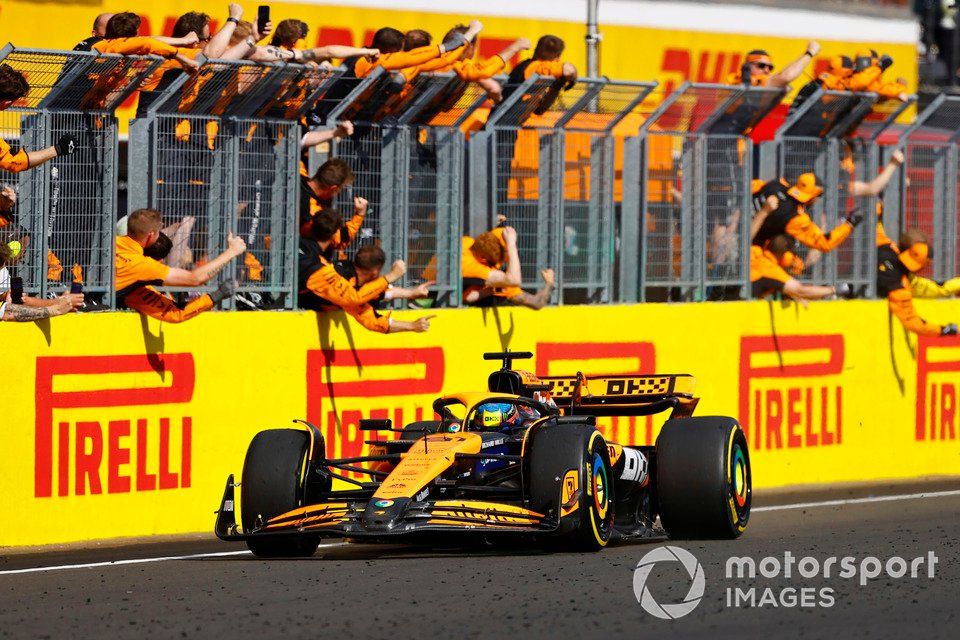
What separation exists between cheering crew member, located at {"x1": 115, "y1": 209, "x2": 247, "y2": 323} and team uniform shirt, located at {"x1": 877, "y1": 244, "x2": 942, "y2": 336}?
6.77 m

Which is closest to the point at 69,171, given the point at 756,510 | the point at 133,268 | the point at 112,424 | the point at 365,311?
the point at 133,268

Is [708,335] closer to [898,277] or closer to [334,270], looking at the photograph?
[898,277]

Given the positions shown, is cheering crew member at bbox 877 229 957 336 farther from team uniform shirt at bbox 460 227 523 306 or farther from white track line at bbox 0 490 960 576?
team uniform shirt at bbox 460 227 523 306

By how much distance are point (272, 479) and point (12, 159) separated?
257cm

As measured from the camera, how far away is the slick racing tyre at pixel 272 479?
10242 mm

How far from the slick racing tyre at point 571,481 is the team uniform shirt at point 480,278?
3738 millimetres

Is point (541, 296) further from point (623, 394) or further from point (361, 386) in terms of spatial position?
point (623, 394)

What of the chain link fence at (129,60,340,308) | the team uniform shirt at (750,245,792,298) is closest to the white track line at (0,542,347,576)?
the chain link fence at (129,60,340,308)

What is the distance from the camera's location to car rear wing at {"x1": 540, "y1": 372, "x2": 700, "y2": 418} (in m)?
11.8

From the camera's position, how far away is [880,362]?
16266 millimetres

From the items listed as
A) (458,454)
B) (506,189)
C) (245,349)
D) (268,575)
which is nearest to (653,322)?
(506,189)

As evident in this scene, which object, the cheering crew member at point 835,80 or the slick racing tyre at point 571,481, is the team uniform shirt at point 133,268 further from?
the cheering crew member at point 835,80

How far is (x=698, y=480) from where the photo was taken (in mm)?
10891

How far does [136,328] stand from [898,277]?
7349 millimetres
